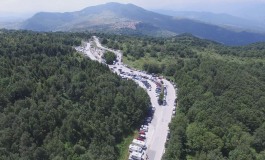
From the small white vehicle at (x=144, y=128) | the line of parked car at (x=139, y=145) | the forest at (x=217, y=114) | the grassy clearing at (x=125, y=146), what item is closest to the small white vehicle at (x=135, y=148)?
the line of parked car at (x=139, y=145)

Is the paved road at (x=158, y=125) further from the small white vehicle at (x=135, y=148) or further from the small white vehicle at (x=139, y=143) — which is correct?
the small white vehicle at (x=135, y=148)

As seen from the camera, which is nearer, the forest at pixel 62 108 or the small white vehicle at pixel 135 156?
the forest at pixel 62 108

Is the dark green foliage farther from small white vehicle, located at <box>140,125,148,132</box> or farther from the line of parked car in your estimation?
small white vehicle, located at <box>140,125,148,132</box>

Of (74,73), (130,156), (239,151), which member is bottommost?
(130,156)

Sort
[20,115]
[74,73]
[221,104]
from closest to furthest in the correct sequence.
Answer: [20,115], [221,104], [74,73]

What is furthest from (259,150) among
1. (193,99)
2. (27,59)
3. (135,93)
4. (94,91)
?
(27,59)

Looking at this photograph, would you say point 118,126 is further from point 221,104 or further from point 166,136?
point 221,104
